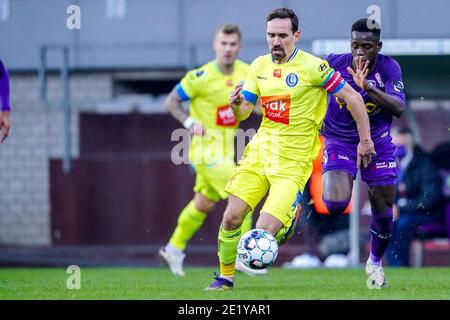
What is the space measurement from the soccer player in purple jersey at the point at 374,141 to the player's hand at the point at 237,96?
113 cm

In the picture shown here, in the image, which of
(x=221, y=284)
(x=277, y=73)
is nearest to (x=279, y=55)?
(x=277, y=73)

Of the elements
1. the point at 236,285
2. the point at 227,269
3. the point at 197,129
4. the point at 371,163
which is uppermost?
the point at 197,129

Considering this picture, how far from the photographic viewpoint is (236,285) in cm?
1041

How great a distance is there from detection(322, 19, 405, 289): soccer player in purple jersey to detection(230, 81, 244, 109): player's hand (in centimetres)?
113

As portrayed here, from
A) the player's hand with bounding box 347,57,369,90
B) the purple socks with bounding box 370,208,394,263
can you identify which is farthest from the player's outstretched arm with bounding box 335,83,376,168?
the purple socks with bounding box 370,208,394,263

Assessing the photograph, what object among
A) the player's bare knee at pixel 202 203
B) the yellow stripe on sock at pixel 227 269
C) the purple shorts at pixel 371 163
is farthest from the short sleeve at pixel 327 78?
the player's bare knee at pixel 202 203

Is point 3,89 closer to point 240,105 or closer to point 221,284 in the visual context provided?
point 240,105

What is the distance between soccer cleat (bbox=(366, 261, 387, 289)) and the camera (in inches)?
390

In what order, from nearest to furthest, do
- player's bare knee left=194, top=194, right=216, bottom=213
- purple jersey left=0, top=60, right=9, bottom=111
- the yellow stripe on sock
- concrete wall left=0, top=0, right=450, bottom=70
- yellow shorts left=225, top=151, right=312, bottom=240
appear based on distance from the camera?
1. yellow shorts left=225, top=151, right=312, bottom=240
2. the yellow stripe on sock
3. purple jersey left=0, top=60, right=9, bottom=111
4. player's bare knee left=194, top=194, right=216, bottom=213
5. concrete wall left=0, top=0, right=450, bottom=70

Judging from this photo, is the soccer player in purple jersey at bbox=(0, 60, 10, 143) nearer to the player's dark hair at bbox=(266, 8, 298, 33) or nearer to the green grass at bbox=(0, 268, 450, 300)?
the green grass at bbox=(0, 268, 450, 300)

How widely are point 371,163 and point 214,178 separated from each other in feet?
9.36
